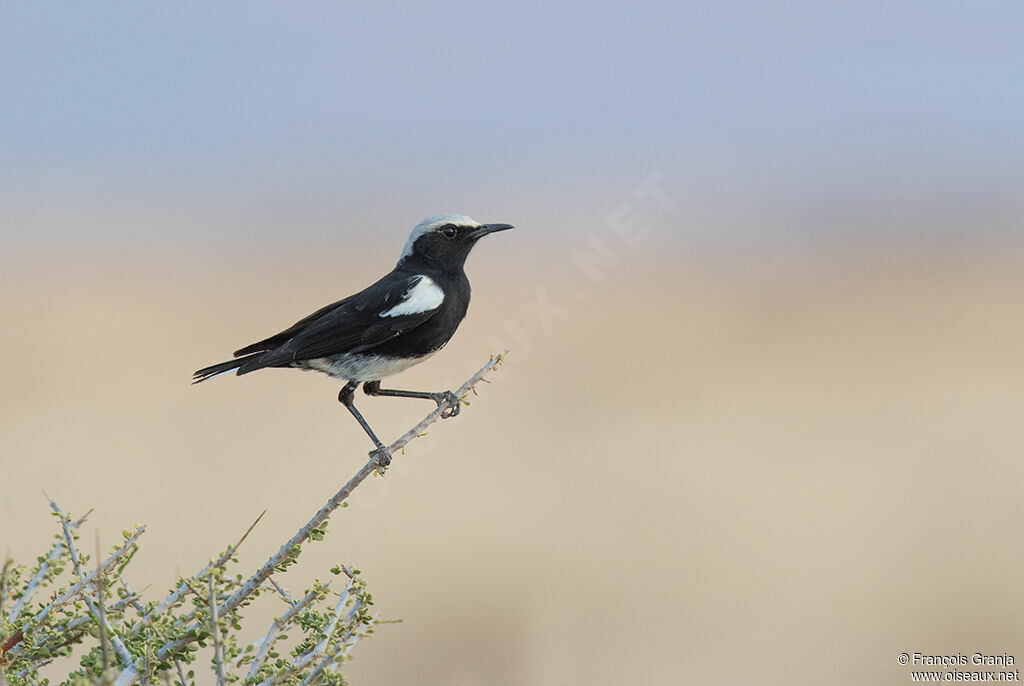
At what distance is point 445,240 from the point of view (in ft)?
20.3

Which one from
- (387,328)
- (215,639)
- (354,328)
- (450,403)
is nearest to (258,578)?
(215,639)

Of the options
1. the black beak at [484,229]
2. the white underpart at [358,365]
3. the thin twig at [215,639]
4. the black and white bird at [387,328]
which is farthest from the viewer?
the black beak at [484,229]

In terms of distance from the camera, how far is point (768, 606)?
13828mm

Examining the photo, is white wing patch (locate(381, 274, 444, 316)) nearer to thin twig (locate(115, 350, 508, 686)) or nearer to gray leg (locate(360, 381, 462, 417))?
gray leg (locate(360, 381, 462, 417))

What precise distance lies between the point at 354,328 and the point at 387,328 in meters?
0.21

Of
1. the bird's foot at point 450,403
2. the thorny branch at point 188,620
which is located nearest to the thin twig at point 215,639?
the thorny branch at point 188,620

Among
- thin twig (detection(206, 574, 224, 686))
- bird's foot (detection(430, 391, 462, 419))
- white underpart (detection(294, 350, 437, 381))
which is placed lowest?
thin twig (detection(206, 574, 224, 686))

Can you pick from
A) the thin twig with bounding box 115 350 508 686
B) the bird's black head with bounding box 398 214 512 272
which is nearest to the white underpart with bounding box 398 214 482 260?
the bird's black head with bounding box 398 214 512 272

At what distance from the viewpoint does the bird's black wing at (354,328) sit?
5.62m

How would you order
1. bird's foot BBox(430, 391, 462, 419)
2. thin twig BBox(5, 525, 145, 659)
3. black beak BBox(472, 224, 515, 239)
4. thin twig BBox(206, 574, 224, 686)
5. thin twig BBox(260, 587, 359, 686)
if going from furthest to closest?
black beak BBox(472, 224, 515, 239)
bird's foot BBox(430, 391, 462, 419)
thin twig BBox(5, 525, 145, 659)
thin twig BBox(260, 587, 359, 686)
thin twig BBox(206, 574, 224, 686)

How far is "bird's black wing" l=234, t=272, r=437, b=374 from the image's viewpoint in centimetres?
562

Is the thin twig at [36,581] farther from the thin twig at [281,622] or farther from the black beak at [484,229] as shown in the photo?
the black beak at [484,229]

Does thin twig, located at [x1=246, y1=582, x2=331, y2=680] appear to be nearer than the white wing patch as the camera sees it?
Yes

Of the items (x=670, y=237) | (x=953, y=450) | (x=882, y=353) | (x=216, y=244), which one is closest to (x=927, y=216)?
(x=670, y=237)
